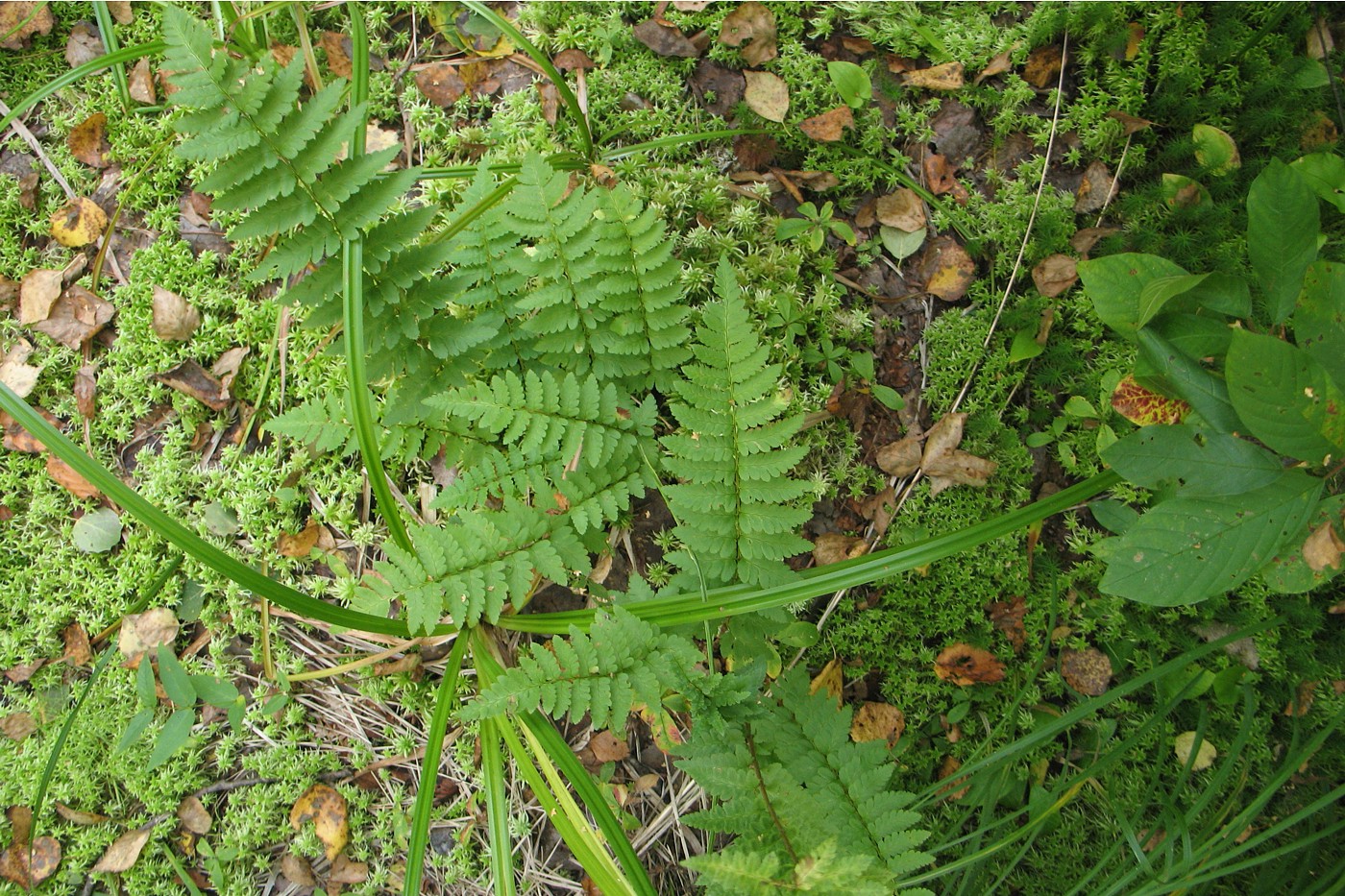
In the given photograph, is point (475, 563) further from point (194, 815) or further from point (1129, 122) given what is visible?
point (1129, 122)

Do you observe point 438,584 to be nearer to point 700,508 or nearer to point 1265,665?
point 700,508

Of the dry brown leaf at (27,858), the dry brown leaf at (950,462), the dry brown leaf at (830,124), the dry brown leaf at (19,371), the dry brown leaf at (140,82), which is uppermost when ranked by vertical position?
the dry brown leaf at (140,82)

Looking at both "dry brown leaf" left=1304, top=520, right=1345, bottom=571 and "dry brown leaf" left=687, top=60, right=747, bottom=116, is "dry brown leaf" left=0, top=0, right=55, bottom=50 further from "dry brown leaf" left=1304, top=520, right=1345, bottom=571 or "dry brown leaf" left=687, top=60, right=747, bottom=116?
"dry brown leaf" left=1304, top=520, right=1345, bottom=571

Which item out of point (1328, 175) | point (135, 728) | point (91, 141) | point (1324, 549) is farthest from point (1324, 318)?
point (91, 141)

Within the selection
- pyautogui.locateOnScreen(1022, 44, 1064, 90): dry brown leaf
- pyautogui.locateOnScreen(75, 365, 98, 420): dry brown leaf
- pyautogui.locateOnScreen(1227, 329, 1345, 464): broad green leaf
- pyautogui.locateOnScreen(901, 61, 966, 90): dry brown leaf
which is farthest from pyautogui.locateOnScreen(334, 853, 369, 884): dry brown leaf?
pyautogui.locateOnScreen(1022, 44, 1064, 90): dry brown leaf

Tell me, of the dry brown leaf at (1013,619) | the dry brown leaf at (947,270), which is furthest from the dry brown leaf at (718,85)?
the dry brown leaf at (1013,619)

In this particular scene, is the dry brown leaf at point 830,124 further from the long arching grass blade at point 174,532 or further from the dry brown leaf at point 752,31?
the long arching grass blade at point 174,532

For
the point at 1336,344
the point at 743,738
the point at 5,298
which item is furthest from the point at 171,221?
the point at 1336,344
